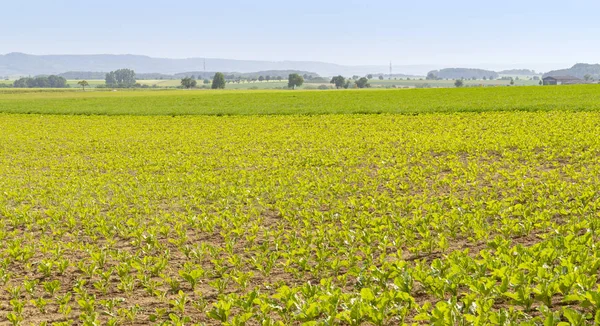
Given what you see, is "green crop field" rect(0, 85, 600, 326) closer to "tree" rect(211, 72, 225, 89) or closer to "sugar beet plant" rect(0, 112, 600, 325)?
"sugar beet plant" rect(0, 112, 600, 325)

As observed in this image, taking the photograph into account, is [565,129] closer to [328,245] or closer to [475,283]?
[328,245]

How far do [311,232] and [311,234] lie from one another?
0.31m

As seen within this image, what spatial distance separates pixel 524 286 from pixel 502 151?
1375 centimetres

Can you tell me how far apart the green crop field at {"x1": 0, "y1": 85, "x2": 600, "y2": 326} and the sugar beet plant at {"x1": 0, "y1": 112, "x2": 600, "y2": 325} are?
35mm

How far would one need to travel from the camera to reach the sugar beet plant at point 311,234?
6055mm

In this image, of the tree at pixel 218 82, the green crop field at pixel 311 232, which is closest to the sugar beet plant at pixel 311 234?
the green crop field at pixel 311 232

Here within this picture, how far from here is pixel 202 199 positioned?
1340cm

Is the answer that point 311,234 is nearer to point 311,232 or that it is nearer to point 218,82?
point 311,232

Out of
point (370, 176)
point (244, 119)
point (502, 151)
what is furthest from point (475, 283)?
point (244, 119)

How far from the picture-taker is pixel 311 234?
945 cm

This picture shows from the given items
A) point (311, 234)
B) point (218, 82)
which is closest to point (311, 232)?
point (311, 234)

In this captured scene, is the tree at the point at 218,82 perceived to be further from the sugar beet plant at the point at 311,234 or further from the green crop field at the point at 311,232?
the sugar beet plant at the point at 311,234

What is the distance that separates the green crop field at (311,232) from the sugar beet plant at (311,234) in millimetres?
35

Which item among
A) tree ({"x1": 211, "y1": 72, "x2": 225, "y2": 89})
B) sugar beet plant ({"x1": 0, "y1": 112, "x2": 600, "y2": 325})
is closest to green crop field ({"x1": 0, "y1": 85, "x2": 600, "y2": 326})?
sugar beet plant ({"x1": 0, "y1": 112, "x2": 600, "y2": 325})
